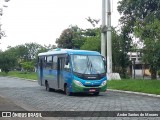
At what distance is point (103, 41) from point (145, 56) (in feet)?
18.8

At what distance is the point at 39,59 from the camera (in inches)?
1130

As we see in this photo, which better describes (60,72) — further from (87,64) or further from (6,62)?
(6,62)

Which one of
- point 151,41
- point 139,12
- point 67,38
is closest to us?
point 151,41

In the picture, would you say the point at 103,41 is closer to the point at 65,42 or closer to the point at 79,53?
the point at 79,53

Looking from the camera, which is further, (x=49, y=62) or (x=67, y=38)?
(x=67, y=38)

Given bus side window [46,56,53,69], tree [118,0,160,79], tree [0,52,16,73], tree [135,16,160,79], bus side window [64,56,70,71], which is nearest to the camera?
bus side window [64,56,70,71]

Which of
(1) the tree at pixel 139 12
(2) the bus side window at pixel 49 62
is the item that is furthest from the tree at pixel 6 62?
(2) the bus side window at pixel 49 62

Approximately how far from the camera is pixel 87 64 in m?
22.2

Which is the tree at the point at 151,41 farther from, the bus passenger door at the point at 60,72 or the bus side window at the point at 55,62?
the bus passenger door at the point at 60,72

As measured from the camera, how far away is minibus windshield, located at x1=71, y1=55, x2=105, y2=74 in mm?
21984

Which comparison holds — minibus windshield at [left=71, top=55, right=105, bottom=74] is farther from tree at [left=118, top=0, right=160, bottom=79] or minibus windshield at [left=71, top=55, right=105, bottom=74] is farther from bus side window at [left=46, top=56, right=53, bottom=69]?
tree at [left=118, top=0, right=160, bottom=79]

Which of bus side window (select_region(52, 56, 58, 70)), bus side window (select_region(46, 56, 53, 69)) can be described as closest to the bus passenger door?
bus side window (select_region(52, 56, 58, 70))

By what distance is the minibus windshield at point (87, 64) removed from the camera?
21984 millimetres

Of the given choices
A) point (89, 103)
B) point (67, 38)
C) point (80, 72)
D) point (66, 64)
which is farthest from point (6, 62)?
point (89, 103)
